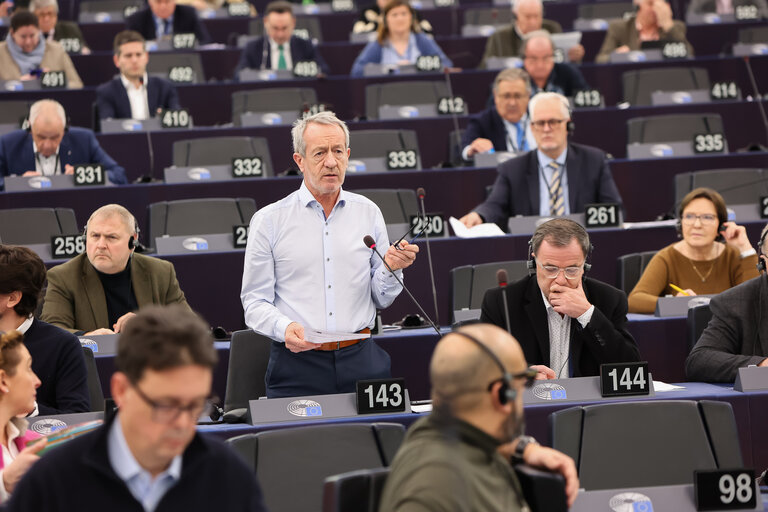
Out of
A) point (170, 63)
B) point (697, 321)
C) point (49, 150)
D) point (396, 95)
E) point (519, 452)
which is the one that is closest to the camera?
point (519, 452)

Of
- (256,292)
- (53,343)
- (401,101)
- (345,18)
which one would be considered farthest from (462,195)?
(345,18)

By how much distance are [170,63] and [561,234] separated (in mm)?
5119

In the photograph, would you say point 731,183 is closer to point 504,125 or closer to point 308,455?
point 504,125

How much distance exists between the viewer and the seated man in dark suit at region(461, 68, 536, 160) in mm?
6172

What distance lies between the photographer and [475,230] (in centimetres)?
492

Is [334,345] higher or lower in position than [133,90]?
lower

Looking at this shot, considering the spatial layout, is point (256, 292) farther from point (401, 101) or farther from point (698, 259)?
point (401, 101)

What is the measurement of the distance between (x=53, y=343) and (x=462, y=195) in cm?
309

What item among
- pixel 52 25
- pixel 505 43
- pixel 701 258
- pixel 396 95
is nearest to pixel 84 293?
pixel 701 258

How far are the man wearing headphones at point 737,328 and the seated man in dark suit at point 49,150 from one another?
11.2 ft

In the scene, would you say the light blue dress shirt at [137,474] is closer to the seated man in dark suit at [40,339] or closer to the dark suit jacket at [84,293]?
the seated man in dark suit at [40,339]

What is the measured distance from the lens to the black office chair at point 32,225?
16.6 feet

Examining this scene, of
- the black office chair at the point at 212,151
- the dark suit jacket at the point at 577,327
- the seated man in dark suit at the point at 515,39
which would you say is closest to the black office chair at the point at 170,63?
the black office chair at the point at 212,151

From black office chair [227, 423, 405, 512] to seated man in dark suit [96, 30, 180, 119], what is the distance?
457 centimetres
